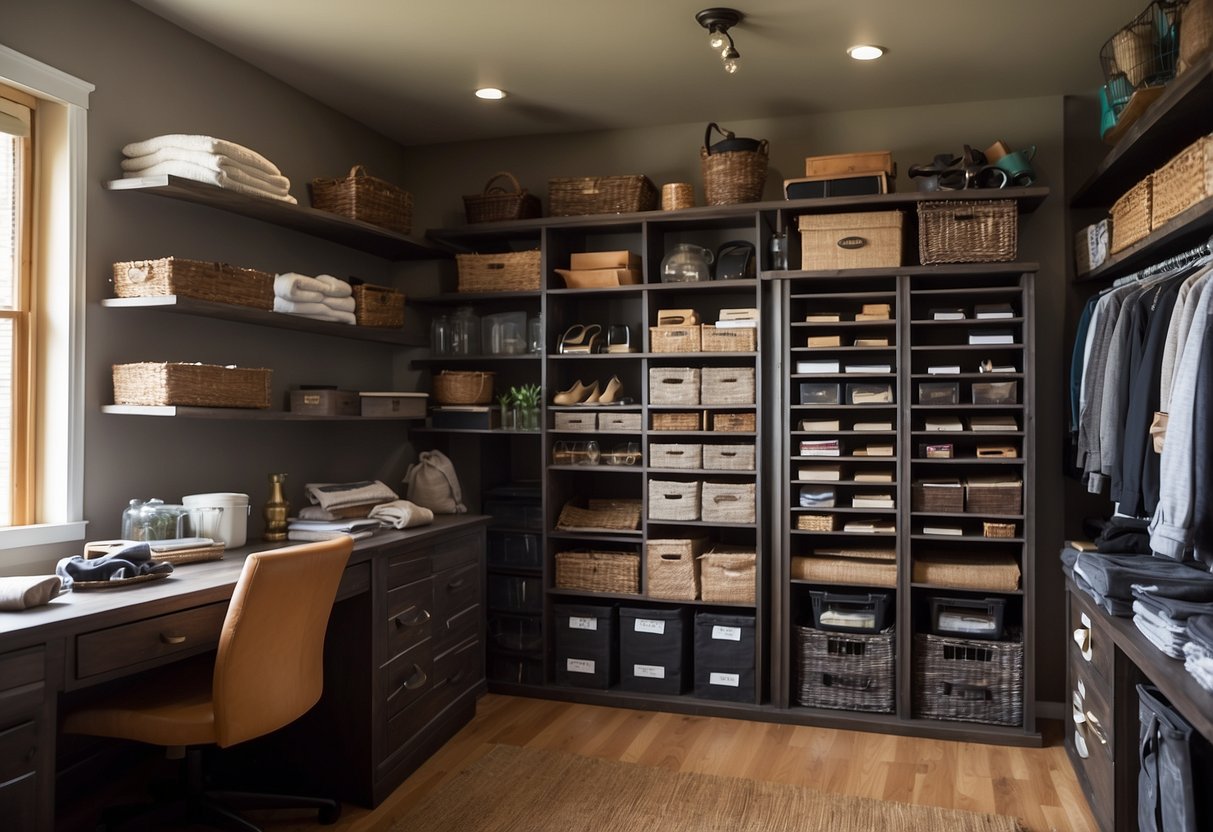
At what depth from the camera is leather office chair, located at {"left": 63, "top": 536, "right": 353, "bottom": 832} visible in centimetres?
245

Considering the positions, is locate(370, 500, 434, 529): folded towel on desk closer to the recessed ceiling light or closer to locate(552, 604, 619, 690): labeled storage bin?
locate(552, 604, 619, 690): labeled storage bin

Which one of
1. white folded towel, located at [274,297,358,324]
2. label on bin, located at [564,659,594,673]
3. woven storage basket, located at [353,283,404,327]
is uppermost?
woven storage basket, located at [353,283,404,327]

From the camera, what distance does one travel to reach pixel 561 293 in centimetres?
430

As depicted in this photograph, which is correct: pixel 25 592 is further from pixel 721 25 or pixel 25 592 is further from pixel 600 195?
pixel 600 195

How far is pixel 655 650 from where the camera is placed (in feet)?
13.6

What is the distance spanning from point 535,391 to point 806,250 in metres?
1.40

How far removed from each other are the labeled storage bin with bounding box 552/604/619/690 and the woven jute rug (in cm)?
80

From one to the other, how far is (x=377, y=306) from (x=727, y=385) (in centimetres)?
157

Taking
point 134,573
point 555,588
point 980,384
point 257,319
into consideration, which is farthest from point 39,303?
point 980,384

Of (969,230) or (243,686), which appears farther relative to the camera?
(969,230)

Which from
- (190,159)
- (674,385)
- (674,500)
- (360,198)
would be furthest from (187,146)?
(674,500)

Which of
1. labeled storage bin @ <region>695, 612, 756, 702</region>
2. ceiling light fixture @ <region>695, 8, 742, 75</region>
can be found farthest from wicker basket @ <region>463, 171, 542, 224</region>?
labeled storage bin @ <region>695, 612, 756, 702</region>

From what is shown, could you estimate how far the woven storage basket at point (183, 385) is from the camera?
9.42 feet

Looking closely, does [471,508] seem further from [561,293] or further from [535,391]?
[561,293]
